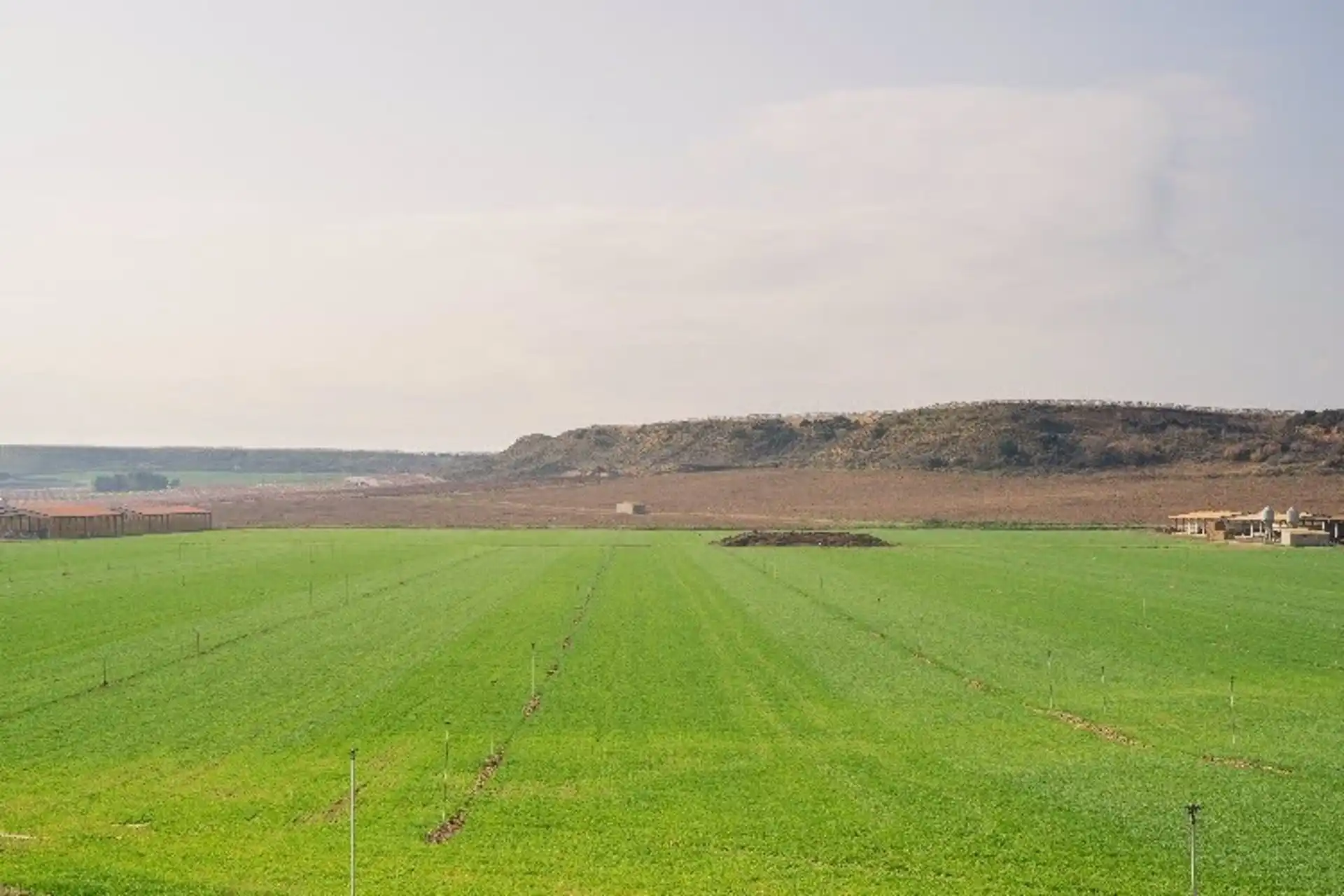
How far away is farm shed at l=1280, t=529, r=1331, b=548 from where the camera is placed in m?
96.8

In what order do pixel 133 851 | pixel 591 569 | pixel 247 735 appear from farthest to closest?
pixel 591 569 < pixel 247 735 < pixel 133 851

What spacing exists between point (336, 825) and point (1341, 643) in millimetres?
33964

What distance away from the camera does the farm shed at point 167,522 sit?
126m

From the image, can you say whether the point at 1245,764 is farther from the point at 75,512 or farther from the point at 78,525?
the point at 75,512

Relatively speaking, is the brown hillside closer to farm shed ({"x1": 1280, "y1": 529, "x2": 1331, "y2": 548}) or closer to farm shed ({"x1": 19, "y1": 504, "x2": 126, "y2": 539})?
farm shed ({"x1": 1280, "y1": 529, "x2": 1331, "y2": 548})

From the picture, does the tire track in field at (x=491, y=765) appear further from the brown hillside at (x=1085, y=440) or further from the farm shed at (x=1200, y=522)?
the brown hillside at (x=1085, y=440)

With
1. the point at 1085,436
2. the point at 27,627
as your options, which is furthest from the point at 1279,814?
the point at 1085,436

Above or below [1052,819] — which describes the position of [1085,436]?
above

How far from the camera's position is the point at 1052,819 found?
2169cm

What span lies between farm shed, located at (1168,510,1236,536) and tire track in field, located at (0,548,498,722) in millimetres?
66729

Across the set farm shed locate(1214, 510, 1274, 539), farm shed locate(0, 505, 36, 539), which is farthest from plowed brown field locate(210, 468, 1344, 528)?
farm shed locate(0, 505, 36, 539)

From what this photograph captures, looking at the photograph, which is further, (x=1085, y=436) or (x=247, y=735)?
(x=1085, y=436)

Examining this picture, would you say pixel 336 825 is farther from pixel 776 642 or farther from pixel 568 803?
pixel 776 642

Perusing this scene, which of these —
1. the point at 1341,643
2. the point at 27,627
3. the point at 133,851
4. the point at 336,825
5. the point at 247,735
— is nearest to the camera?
the point at 133,851
